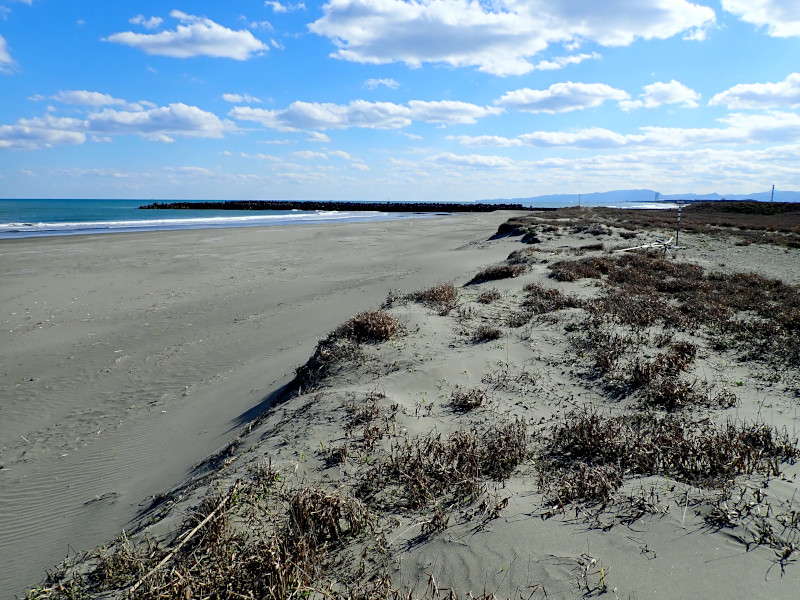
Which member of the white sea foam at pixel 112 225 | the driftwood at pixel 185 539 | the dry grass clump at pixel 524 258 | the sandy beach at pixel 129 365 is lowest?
the sandy beach at pixel 129 365

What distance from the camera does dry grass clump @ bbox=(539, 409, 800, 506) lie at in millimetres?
3301

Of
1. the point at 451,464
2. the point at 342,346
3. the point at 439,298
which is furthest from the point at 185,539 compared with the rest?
the point at 439,298

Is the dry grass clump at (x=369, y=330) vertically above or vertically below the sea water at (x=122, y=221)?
below

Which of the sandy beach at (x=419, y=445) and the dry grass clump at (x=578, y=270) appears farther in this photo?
the dry grass clump at (x=578, y=270)

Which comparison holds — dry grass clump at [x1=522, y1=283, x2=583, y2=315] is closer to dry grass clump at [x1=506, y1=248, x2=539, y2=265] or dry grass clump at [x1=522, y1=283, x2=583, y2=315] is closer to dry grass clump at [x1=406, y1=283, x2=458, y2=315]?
dry grass clump at [x1=406, y1=283, x2=458, y2=315]

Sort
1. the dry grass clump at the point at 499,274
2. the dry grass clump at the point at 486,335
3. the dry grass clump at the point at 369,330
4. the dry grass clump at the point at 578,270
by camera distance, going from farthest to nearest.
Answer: the dry grass clump at the point at 499,274 < the dry grass clump at the point at 578,270 < the dry grass clump at the point at 486,335 < the dry grass clump at the point at 369,330

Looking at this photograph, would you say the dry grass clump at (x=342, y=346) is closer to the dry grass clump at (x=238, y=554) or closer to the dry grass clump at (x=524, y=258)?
the dry grass clump at (x=238, y=554)

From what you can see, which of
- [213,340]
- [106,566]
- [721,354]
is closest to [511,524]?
[106,566]

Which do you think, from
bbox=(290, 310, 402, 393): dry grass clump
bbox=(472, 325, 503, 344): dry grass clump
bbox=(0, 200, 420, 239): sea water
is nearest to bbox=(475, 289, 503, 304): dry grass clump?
bbox=(472, 325, 503, 344): dry grass clump

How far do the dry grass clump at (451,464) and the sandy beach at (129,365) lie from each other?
2.57m

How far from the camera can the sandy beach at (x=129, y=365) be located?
4.84m

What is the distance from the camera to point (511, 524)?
2990 mm

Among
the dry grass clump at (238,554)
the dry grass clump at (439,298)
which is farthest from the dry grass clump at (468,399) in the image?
the dry grass clump at (439,298)

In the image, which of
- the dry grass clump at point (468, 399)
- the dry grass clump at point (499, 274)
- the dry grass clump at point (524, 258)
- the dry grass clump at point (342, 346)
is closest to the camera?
the dry grass clump at point (468, 399)
